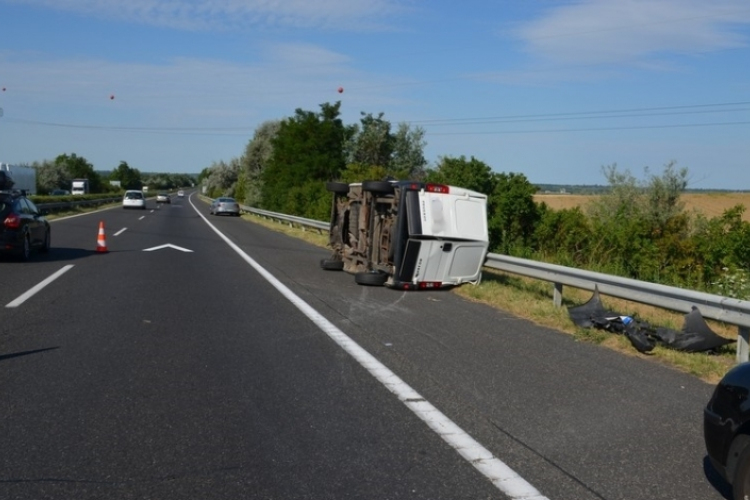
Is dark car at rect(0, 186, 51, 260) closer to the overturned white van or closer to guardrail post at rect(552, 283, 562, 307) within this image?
the overturned white van

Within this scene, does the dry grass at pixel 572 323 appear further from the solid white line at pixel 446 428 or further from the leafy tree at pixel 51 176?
the leafy tree at pixel 51 176

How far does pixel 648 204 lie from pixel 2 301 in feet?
81.3

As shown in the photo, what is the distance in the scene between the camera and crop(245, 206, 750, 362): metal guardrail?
8547 millimetres

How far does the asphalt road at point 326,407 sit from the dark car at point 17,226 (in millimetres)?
5637

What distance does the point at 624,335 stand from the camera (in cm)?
978

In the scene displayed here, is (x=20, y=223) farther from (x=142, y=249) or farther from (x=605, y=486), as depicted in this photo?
(x=605, y=486)

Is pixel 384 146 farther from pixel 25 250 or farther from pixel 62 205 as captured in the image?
pixel 25 250

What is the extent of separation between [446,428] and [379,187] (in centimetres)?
940

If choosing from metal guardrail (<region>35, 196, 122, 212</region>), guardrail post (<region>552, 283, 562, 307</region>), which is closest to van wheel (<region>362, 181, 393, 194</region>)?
guardrail post (<region>552, 283, 562, 307</region>)

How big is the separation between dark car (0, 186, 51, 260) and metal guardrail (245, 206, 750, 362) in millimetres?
10005

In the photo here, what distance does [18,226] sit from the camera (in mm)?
17453

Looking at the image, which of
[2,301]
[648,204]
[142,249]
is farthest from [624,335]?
[648,204]

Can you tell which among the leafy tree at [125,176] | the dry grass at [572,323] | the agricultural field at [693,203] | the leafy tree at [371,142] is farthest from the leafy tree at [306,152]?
the leafy tree at [125,176]

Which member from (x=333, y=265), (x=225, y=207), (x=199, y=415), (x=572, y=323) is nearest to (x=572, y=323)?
(x=572, y=323)
